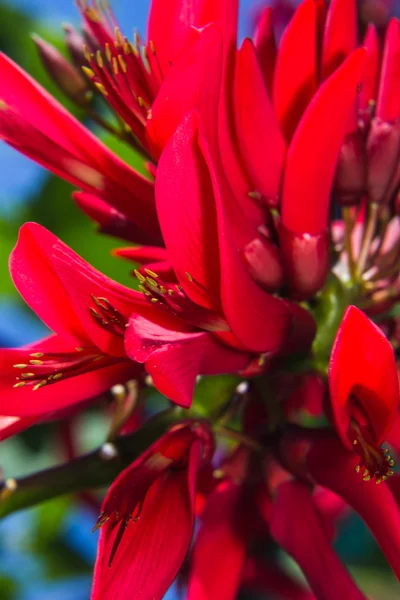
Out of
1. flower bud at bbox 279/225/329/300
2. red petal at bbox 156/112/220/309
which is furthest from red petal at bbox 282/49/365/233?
red petal at bbox 156/112/220/309

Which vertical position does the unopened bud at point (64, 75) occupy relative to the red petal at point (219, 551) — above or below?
above

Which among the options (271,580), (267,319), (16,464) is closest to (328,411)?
(267,319)

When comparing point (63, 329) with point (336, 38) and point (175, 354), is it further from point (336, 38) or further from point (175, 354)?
point (336, 38)

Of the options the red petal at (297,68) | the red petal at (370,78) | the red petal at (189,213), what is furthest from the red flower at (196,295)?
the red petal at (370,78)

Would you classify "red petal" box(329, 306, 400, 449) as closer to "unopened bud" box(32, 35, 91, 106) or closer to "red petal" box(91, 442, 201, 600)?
"red petal" box(91, 442, 201, 600)

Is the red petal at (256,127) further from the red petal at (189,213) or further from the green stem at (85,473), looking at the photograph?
the green stem at (85,473)

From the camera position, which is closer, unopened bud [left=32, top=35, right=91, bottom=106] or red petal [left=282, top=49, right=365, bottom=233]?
red petal [left=282, top=49, right=365, bottom=233]
